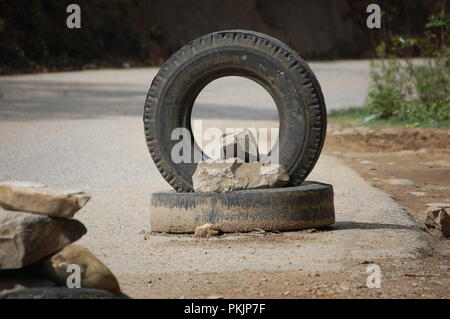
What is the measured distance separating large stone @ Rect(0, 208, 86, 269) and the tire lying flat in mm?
1599

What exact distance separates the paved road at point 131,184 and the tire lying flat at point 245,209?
0.12 meters

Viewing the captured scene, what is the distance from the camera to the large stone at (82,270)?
12.7 feet

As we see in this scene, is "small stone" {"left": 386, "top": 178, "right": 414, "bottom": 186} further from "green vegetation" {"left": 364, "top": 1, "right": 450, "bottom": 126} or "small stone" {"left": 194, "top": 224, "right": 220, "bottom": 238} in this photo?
"small stone" {"left": 194, "top": 224, "right": 220, "bottom": 238}

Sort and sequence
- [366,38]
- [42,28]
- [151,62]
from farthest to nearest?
[366,38], [151,62], [42,28]

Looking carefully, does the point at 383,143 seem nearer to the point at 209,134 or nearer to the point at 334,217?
the point at 209,134

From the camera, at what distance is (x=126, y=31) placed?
86.0 feet

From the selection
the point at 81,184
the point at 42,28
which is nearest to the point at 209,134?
the point at 81,184

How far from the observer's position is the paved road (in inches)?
194

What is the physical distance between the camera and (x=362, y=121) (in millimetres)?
11969

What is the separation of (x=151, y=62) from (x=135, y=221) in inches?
780

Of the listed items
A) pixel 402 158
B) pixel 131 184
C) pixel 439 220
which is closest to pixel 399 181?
pixel 402 158

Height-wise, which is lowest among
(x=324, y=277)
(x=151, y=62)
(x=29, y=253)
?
(x=324, y=277)

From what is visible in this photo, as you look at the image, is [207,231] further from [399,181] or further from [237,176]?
[399,181]

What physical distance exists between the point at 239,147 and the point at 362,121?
6.42 meters
